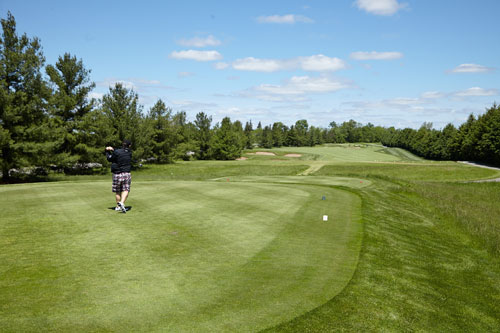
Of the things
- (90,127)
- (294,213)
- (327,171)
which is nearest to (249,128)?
(327,171)

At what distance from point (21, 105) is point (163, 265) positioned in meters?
33.8

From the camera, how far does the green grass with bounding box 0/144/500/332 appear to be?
532cm

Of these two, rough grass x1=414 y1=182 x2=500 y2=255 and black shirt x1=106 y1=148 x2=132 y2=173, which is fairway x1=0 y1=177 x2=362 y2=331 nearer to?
black shirt x1=106 y1=148 x2=132 y2=173

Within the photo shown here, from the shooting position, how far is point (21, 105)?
32.2 m

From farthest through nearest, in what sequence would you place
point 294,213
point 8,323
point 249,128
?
1. point 249,128
2. point 294,213
3. point 8,323

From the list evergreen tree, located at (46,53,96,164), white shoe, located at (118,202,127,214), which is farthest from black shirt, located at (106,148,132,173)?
evergreen tree, located at (46,53,96,164)

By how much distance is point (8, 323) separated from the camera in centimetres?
470

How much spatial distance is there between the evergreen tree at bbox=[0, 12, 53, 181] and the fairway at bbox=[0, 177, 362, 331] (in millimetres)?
22495

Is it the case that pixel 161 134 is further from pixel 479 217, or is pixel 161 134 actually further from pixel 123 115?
pixel 479 217

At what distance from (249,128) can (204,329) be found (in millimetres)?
152333

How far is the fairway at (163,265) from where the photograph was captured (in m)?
5.18

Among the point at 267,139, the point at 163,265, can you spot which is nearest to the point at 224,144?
the point at 267,139

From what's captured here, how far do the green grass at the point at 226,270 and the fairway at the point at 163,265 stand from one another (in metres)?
0.03

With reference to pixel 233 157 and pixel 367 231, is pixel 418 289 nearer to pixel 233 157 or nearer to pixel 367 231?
pixel 367 231
